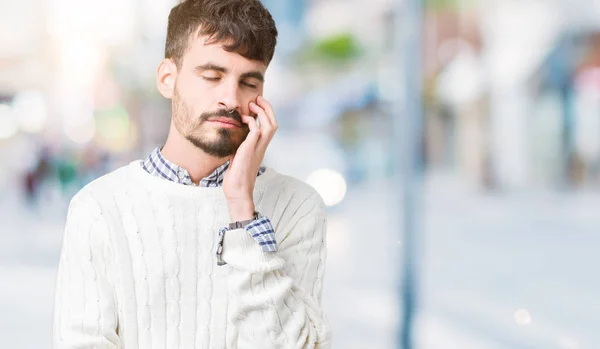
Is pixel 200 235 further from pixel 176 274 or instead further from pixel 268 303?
pixel 268 303

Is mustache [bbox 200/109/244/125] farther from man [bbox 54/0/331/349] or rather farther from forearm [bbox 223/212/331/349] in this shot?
forearm [bbox 223/212/331/349]

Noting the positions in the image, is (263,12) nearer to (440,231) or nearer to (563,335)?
(563,335)

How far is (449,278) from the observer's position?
603 centimetres

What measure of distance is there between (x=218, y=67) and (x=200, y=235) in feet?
0.82

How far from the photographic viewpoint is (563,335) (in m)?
4.32

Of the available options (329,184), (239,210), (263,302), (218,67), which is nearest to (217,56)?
(218,67)

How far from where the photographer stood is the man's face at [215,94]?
110 centimetres

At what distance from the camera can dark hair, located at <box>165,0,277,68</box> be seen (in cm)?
110

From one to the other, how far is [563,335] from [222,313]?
363cm

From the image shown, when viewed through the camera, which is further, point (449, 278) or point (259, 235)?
point (449, 278)

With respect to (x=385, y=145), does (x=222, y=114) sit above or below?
below

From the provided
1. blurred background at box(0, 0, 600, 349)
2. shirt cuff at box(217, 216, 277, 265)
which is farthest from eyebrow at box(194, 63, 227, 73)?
blurred background at box(0, 0, 600, 349)

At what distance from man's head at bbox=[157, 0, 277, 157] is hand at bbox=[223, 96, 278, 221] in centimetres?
3

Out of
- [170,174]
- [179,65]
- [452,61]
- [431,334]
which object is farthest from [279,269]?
[452,61]
